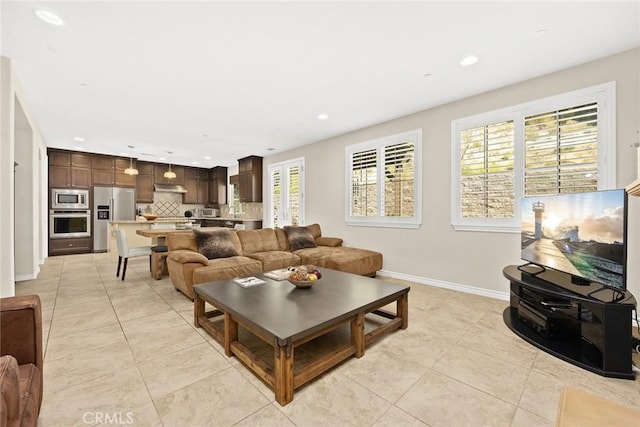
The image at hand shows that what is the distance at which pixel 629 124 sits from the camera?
100 inches

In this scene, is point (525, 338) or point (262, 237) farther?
point (262, 237)

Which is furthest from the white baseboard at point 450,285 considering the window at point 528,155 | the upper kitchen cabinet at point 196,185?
the upper kitchen cabinet at point 196,185

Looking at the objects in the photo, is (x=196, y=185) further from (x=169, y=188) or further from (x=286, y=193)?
(x=286, y=193)

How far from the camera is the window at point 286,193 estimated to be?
637 cm

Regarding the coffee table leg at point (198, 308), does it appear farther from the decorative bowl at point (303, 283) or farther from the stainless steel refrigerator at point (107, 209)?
the stainless steel refrigerator at point (107, 209)

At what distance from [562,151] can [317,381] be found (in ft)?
11.1

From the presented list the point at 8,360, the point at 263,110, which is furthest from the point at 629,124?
the point at 8,360

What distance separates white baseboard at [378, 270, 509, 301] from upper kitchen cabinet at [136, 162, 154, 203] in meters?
7.34

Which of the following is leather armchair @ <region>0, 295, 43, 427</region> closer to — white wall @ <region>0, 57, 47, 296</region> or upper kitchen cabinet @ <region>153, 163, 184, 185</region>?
white wall @ <region>0, 57, 47, 296</region>

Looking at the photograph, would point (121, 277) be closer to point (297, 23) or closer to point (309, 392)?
point (309, 392)

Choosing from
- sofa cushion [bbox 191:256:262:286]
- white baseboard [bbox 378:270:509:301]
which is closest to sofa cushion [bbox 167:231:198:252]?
sofa cushion [bbox 191:256:262:286]

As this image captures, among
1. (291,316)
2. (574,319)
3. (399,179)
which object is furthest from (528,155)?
(291,316)

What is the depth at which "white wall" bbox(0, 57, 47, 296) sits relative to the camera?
2.72m

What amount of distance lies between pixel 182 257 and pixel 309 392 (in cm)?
234
